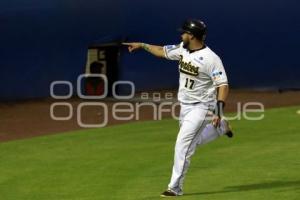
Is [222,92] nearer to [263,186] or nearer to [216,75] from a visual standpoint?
[216,75]

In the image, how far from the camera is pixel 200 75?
8.24m

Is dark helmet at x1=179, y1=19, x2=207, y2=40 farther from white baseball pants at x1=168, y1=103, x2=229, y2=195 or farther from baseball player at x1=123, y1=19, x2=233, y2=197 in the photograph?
white baseball pants at x1=168, y1=103, x2=229, y2=195

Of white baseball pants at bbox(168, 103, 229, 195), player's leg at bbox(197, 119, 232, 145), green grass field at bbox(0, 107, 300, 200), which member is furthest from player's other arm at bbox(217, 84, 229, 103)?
green grass field at bbox(0, 107, 300, 200)

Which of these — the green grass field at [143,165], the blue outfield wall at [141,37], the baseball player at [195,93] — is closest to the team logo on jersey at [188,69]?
the baseball player at [195,93]

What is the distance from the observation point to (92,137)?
44.0ft

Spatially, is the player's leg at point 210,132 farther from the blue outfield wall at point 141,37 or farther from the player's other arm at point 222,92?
the blue outfield wall at point 141,37

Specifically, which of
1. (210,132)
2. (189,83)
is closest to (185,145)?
(210,132)

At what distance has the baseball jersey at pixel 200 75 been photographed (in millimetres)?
8141

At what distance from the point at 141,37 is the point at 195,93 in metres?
10.5

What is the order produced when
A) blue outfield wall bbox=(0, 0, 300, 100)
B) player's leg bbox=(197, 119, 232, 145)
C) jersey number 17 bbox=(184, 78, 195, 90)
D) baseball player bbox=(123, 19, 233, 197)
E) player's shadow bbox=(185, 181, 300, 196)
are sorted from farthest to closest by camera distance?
blue outfield wall bbox=(0, 0, 300, 100)
player's shadow bbox=(185, 181, 300, 196)
player's leg bbox=(197, 119, 232, 145)
jersey number 17 bbox=(184, 78, 195, 90)
baseball player bbox=(123, 19, 233, 197)

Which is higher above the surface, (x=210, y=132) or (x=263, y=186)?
(x=210, y=132)

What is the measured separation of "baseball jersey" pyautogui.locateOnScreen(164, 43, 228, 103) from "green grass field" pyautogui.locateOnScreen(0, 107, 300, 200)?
1011 millimetres

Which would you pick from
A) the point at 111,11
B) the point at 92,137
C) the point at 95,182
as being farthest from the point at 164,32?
the point at 95,182

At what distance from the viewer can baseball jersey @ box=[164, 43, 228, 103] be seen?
26.7ft
